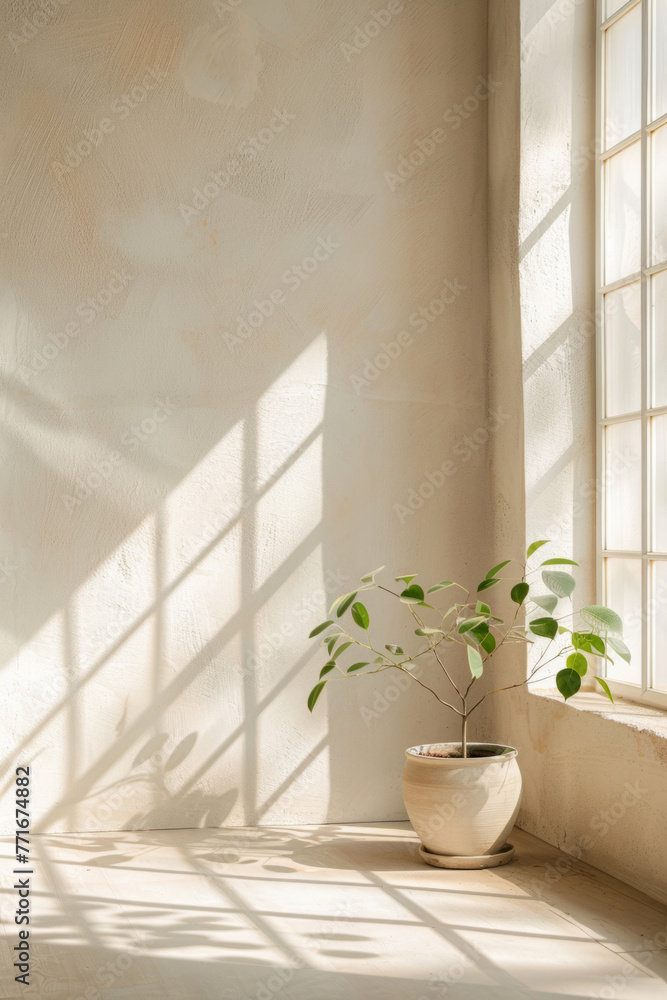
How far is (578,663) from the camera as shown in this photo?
3.06 meters

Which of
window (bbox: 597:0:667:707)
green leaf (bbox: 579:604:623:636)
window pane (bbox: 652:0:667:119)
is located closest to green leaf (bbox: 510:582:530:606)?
green leaf (bbox: 579:604:623:636)

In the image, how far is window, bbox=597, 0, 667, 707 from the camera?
3195 millimetres

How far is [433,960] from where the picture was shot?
2.41 m

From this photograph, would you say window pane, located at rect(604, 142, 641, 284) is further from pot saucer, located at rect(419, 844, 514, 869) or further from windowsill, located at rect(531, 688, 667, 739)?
pot saucer, located at rect(419, 844, 514, 869)

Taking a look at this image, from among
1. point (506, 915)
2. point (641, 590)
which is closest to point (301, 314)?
point (641, 590)

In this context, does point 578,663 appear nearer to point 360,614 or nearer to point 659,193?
point 360,614

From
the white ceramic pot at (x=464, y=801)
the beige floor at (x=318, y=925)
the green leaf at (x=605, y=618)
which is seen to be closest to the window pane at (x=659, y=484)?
the green leaf at (x=605, y=618)

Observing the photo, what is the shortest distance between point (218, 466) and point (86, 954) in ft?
5.79

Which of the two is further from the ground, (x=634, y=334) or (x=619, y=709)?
(x=634, y=334)

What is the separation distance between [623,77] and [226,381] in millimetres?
1731

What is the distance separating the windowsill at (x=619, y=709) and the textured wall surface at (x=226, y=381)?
1.94 feet

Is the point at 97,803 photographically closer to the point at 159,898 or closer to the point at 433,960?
the point at 159,898

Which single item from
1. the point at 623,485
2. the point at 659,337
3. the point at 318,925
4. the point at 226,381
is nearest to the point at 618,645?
the point at 623,485

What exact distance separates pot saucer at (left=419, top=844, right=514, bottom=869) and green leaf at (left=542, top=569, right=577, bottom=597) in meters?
0.84
